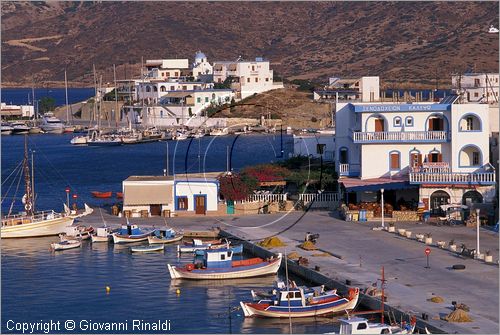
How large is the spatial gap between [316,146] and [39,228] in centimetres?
1993

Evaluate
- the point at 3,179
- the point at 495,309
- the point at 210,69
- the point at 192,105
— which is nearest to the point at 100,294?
the point at 495,309

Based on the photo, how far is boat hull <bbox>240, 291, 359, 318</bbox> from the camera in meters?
38.2

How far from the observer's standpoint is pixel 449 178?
55.8 m

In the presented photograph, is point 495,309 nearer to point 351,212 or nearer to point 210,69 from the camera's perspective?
point 351,212

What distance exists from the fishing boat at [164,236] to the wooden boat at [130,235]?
0.45 metres

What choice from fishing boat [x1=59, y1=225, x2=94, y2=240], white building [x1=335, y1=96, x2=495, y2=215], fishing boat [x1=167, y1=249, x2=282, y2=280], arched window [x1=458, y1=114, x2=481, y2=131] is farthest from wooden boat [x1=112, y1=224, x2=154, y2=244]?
arched window [x1=458, y1=114, x2=481, y2=131]

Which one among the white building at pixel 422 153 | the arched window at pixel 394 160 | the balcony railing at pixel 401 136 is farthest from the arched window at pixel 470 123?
the arched window at pixel 394 160

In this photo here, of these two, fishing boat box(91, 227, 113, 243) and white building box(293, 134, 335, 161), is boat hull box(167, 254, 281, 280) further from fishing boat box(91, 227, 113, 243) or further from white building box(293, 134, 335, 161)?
white building box(293, 134, 335, 161)

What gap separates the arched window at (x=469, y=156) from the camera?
57.1 m

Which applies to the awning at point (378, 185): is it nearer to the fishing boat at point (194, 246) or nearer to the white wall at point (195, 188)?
the white wall at point (195, 188)

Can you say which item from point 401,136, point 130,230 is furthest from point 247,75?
point 130,230

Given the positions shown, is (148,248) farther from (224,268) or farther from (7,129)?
(7,129)

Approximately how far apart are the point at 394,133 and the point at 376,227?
6.97m

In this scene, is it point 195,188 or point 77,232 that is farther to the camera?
point 195,188
